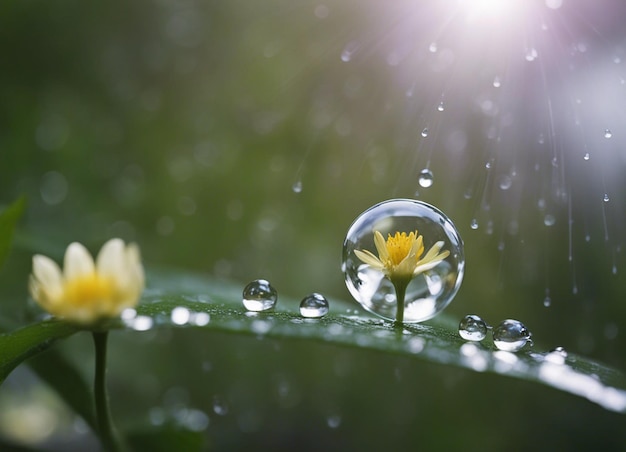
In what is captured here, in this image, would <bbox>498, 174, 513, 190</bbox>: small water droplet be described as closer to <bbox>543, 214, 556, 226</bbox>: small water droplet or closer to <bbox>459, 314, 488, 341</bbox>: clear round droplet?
<bbox>543, 214, 556, 226</bbox>: small water droplet

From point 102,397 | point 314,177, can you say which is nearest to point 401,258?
point 102,397

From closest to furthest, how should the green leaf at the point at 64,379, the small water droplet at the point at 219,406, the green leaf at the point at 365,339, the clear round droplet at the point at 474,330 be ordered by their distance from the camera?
1. the green leaf at the point at 365,339
2. the clear round droplet at the point at 474,330
3. the green leaf at the point at 64,379
4. the small water droplet at the point at 219,406

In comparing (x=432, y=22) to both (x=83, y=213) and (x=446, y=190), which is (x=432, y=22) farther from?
(x=83, y=213)

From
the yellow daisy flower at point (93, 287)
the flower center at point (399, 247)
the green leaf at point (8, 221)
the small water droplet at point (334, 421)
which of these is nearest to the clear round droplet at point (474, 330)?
the flower center at point (399, 247)

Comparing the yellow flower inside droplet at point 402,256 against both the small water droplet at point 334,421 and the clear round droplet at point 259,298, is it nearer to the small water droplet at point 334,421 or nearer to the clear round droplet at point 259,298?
the clear round droplet at point 259,298

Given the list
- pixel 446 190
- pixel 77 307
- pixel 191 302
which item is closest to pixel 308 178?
pixel 446 190

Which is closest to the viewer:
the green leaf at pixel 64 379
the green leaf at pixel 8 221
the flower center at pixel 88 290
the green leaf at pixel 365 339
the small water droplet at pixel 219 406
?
the green leaf at pixel 365 339

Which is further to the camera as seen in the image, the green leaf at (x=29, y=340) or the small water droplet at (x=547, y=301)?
the small water droplet at (x=547, y=301)
